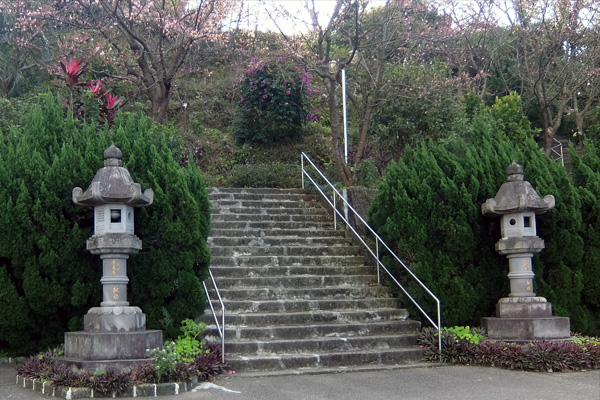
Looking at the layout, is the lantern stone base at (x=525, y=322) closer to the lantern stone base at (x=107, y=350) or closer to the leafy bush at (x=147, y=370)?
the leafy bush at (x=147, y=370)

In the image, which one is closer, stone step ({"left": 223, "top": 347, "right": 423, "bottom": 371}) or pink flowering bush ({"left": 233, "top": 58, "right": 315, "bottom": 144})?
stone step ({"left": 223, "top": 347, "right": 423, "bottom": 371})

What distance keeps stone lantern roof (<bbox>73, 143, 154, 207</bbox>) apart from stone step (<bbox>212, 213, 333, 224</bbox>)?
362 centimetres

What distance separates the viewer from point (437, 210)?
8.13 m

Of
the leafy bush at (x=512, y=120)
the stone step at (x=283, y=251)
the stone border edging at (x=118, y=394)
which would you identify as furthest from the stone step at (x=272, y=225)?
the leafy bush at (x=512, y=120)

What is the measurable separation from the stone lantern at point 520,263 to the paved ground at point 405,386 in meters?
0.76

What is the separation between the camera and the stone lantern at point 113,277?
5.84 meters

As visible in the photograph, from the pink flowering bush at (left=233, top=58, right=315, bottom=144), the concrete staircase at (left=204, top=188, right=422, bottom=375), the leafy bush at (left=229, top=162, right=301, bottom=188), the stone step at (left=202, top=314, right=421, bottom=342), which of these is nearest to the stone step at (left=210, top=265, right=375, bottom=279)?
the concrete staircase at (left=204, top=188, right=422, bottom=375)

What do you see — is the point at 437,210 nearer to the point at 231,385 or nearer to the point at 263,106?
the point at 231,385

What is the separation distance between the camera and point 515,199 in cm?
759

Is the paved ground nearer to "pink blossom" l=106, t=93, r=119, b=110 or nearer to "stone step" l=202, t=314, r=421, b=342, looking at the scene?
"stone step" l=202, t=314, r=421, b=342

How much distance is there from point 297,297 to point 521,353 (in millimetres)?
3027

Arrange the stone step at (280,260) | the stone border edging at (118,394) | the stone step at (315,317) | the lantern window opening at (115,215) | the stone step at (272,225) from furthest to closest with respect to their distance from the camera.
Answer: the stone step at (272,225), the stone step at (280,260), the stone step at (315,317), the lantern window opening at (115,215), the stone border edging at (118,394)

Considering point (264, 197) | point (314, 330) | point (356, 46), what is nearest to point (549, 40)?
point (356, 46)

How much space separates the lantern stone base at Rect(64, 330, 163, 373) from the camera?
571 cm
